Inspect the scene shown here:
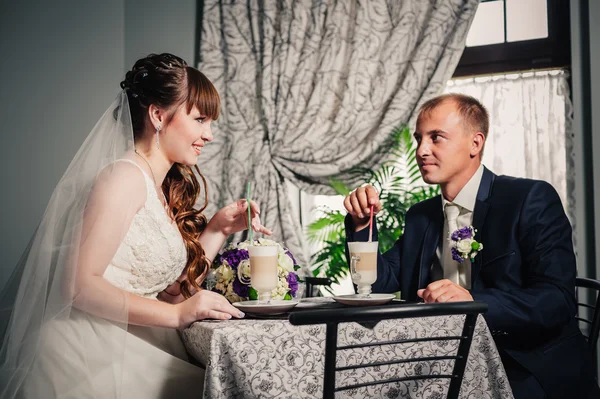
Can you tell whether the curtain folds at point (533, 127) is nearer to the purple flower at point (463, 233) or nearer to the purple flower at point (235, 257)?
the purple flower at point (463, 233)

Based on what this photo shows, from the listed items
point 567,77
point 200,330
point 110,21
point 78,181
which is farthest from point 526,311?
point 110,21

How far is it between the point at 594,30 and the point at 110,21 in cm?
357

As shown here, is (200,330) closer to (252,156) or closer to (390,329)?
(390,329)

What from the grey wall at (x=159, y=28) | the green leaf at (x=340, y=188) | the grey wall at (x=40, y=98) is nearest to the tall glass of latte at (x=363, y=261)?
the green leaf at (x=340, y=188)

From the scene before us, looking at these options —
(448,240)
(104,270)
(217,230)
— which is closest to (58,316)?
(104,270)

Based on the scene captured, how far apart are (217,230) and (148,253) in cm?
46

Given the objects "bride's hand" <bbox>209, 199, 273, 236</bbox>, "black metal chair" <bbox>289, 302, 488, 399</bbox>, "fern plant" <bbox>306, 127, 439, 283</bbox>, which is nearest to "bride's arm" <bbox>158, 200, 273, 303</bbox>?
"bride's hand" <bbox>209, 199, 273, 236</bbox>

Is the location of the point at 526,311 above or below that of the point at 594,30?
below

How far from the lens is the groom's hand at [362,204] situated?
2145 millimetres

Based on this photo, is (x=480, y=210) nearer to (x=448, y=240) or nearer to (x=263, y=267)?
(x=448, y=240)

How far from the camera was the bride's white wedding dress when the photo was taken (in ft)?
5.74

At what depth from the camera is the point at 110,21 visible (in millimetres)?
4738

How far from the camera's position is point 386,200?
386 cm

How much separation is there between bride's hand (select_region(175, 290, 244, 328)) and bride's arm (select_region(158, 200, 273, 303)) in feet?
2.18
